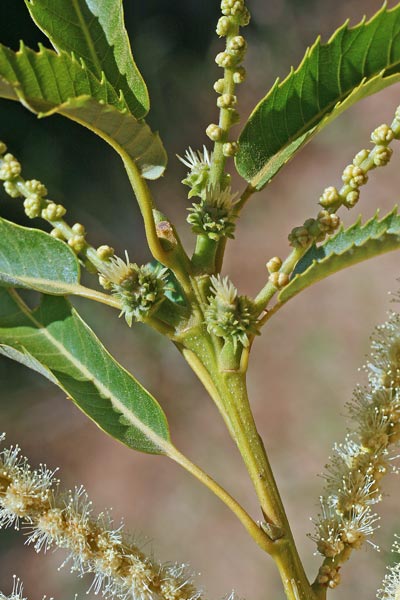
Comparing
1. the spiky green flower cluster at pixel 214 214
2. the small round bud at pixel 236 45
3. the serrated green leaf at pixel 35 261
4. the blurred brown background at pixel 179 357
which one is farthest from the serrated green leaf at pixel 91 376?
the blurred brown background at pixel 179 357

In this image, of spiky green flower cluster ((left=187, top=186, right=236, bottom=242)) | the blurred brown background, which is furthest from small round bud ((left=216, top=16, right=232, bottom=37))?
the blurred brown background

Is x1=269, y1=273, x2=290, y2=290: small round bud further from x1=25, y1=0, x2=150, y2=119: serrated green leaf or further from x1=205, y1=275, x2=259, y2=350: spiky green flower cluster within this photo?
x1=25, y1=0, x2=150, y2=119: serrated green leaf

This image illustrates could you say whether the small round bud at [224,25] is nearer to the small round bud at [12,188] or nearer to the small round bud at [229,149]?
the small round bud at [229,149]

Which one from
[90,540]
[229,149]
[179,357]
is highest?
[179,357]

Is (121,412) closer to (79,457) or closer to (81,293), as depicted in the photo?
(81,293)

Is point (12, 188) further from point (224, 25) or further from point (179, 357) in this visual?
point (179, 357)

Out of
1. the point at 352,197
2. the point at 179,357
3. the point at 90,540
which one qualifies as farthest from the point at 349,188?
the point at 179,357
